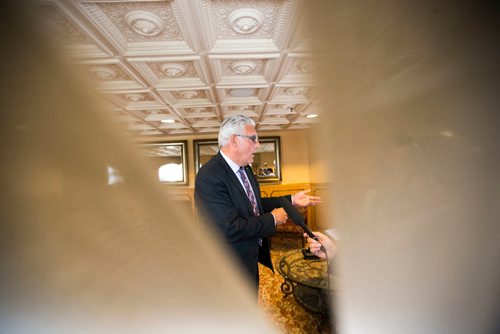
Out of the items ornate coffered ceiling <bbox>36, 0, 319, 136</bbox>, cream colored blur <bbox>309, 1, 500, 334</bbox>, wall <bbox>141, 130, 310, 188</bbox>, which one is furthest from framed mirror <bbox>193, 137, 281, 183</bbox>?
cream colored blur <bbox>309, 1, 500, 334</bbox>

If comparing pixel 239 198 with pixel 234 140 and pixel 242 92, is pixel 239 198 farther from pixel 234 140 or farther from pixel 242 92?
pixel 242 92

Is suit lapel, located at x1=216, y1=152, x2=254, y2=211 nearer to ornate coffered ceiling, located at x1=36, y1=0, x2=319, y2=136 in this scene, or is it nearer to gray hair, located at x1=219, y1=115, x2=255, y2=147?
gray hair, located at x1=219, y1=115, x2=255, y2=147

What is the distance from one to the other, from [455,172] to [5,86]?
0.30m

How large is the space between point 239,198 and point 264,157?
4.07m

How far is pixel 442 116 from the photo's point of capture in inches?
7.7

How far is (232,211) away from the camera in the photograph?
98 cm

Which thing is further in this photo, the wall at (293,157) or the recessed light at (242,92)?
the wall at (293,157)

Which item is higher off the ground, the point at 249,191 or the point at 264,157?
the point at 264,157

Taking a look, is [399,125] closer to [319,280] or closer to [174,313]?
[174,313]

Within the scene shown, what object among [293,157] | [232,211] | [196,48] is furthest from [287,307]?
[293,157]

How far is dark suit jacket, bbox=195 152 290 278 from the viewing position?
→ 2.98 ft

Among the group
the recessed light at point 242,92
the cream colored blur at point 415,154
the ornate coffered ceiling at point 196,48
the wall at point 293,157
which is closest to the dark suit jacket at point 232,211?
the ornate coffered ceiling at point 196,48

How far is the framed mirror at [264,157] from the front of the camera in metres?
5.03

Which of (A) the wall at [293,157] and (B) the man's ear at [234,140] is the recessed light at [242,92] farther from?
(A) the wall at [293,157]
